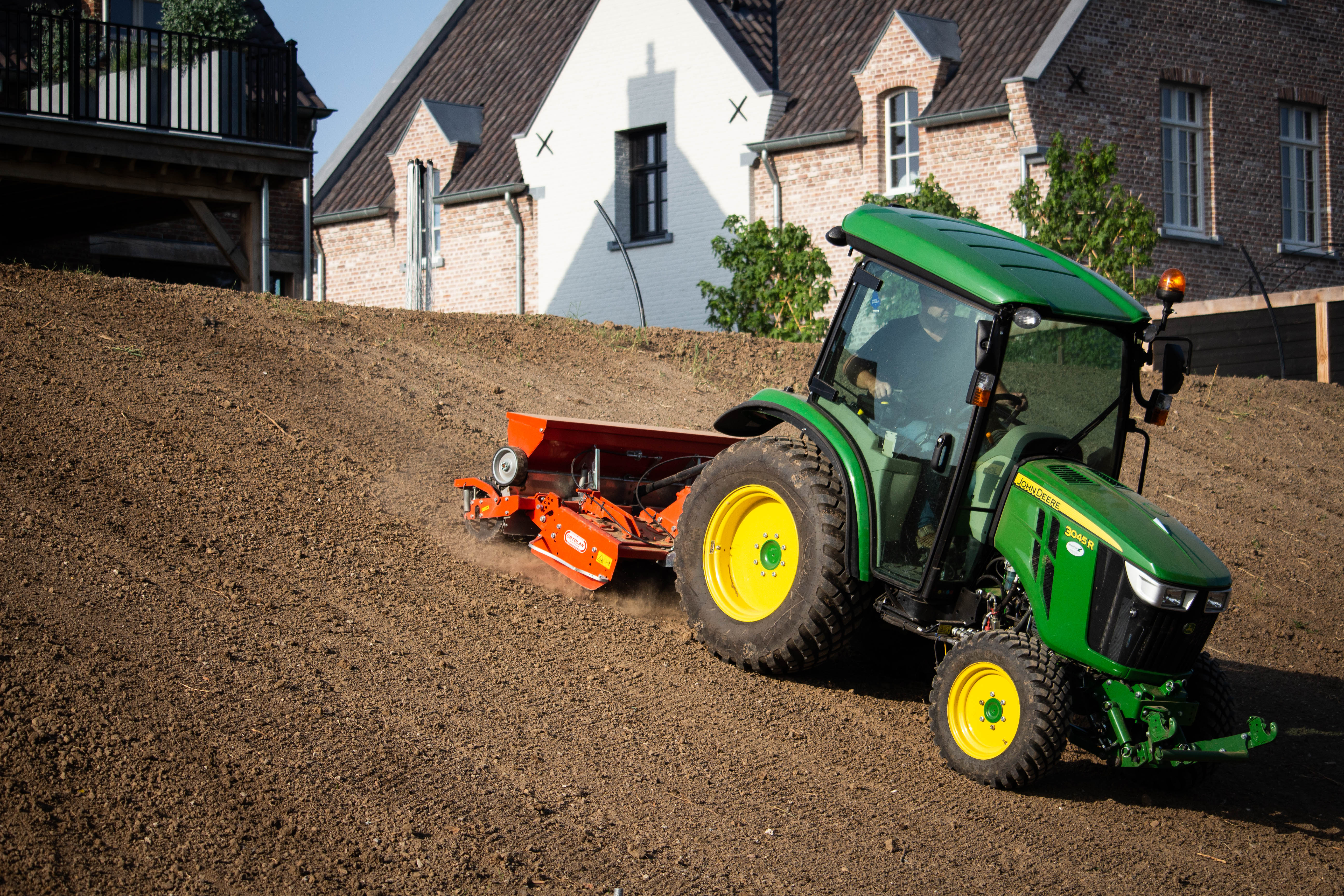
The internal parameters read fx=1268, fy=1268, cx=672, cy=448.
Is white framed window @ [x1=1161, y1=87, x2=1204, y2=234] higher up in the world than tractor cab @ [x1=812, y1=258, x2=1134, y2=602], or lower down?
higher up

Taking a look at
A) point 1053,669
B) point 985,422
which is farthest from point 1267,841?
point 985,422

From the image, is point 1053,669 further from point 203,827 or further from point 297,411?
point 297,411

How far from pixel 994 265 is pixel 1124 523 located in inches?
50.9

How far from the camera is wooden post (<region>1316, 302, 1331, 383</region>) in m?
16.2

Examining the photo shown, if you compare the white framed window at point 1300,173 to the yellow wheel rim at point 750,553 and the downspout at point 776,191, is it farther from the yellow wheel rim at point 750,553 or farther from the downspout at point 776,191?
the yellow wheel rim at point 750,553

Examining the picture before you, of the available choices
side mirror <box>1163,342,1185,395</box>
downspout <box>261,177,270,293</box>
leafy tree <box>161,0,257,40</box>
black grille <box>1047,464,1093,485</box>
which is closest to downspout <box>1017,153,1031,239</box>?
downspout <box>261,177,270,293</box>

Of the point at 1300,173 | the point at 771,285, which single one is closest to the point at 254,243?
the point at 771,285

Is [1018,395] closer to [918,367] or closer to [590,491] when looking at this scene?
[918,367]

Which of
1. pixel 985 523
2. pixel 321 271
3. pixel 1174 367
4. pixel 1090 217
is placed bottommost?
pixel 985 523

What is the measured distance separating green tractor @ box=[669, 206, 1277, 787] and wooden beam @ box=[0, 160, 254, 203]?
9993mm

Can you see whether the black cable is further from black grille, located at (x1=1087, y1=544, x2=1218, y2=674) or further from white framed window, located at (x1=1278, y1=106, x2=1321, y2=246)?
white framed window, located at (x1=1278, y1=106, x2=1321, y2=246)

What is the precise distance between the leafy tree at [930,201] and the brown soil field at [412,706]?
966cm

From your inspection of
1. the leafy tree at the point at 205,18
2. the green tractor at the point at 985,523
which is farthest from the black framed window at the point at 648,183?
the green tractor at the point at 985,523

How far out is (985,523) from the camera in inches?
223
